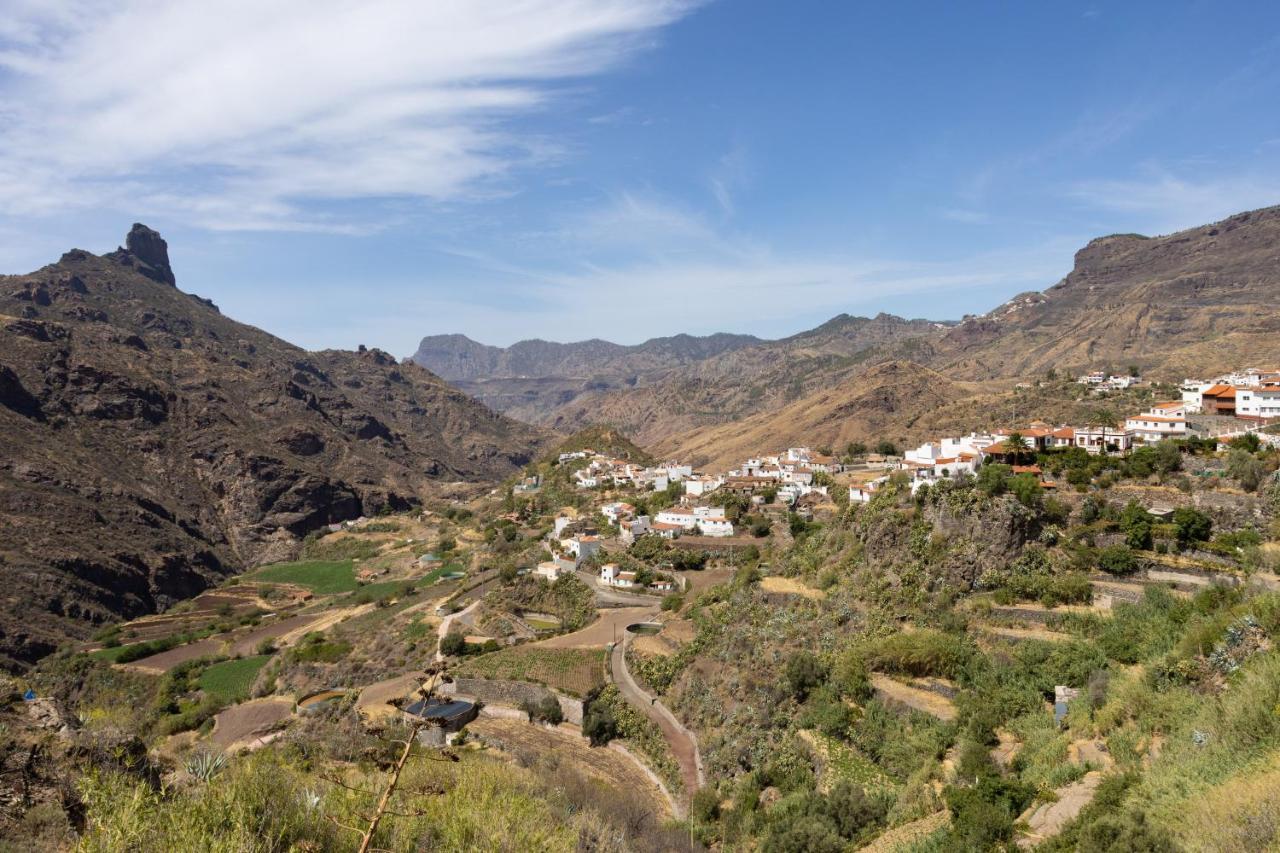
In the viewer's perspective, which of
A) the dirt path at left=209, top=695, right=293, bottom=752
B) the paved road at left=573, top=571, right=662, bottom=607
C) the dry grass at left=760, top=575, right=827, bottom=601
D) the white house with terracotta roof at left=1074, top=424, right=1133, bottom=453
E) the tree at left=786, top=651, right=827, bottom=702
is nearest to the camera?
the tree at left=786, top=651, right=827, bottom=702

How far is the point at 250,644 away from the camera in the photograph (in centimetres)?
5359

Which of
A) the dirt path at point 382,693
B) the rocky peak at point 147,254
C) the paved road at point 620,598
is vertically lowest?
the dirt path at point 382,693

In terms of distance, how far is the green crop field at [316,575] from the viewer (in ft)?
240

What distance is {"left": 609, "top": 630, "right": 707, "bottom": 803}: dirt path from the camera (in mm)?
22708

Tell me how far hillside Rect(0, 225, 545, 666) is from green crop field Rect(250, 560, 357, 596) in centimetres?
654

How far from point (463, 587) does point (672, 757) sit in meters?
33.8

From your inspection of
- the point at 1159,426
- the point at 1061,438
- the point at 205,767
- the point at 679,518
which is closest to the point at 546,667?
the point at 205,767

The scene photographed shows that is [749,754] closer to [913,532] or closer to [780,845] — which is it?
[780,845]

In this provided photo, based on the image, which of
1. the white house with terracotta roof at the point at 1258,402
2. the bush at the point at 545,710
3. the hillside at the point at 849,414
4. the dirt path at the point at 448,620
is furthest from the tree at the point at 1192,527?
the hillside at the point at 849,414

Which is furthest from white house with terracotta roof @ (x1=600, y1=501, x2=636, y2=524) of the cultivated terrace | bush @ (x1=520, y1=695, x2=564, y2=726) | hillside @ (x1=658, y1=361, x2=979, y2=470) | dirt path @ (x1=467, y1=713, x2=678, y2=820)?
hillside @ (x1=658, y1=361, x2=979, y2=470)

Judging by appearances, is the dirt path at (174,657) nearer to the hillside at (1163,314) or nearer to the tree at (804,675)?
the tree at (804,675)

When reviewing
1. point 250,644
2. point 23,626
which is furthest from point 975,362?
point 23,626

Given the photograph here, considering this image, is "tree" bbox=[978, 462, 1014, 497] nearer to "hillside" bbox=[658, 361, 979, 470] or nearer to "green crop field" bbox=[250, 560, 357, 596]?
"green crop field" bbox=[250, 560, 357, 596]

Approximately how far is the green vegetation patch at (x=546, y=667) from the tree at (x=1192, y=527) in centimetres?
2157
